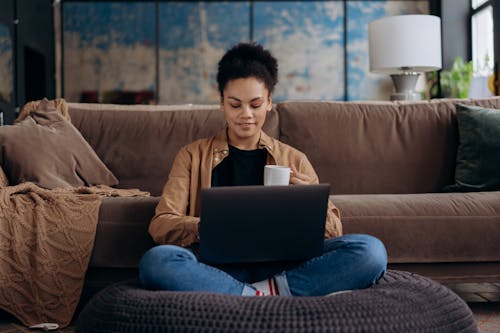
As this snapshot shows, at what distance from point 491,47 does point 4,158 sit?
14.4 feet

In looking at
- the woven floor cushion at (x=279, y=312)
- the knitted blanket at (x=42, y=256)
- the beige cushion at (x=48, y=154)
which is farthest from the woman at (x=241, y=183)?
the beige cushion at (x=48, y=154)

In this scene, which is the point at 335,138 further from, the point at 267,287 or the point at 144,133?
the point at 267,287

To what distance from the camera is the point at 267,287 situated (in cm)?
156

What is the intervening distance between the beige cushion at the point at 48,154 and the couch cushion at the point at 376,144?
3.05 feet

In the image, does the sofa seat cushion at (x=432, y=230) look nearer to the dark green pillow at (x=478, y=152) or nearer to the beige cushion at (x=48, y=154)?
the dark green pillow at (x=478, y=152)

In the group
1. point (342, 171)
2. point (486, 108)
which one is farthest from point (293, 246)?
point (486, 108)

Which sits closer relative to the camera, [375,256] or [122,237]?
[375,256]

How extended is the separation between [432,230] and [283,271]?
79 centimetres

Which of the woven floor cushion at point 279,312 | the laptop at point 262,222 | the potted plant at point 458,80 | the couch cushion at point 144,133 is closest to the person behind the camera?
the woven floor cushion at point 279,312

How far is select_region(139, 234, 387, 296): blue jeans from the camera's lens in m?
1.46

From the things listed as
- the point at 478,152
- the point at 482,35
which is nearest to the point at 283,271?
the point at 478,152

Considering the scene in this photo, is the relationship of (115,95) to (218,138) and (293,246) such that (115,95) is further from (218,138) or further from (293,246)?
(293,246)

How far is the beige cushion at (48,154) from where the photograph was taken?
7.67ft

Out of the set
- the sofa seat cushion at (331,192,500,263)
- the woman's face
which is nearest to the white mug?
the woman's face
